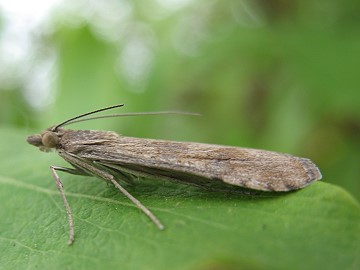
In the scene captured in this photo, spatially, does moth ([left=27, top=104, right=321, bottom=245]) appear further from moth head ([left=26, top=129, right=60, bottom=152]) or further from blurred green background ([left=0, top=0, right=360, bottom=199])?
blurred green background ([left=0, top=0, right=360, bottom=199])

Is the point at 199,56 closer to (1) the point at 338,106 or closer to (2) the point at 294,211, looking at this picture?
(1) the point at 338,106

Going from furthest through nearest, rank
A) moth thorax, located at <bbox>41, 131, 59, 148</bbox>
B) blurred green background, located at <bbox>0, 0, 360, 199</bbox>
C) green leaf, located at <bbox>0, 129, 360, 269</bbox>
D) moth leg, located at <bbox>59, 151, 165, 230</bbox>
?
1. blurred green background, located at <bbox>0, 0, 360, 199</bbox>
2. moth thorax, located at <bbox>41, 131, 59, 148</bbox>
3. moth leg, located at <bbox>59, 151, 165, 230</bbox>
4. green leaf, located at <bbox>0, 129, 360, 269</bbox>

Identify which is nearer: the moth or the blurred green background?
the moth

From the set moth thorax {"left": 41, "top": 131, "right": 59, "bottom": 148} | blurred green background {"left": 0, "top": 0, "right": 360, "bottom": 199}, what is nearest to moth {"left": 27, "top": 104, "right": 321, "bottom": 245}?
moth thorax {"left": 41, "top": 131, "right": 59, "bottom": 148}

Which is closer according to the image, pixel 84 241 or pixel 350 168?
pixel 84 241

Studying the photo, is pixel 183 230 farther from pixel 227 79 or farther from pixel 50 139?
pixel 227 79

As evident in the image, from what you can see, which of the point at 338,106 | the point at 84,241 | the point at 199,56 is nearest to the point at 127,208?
the point at 84,241

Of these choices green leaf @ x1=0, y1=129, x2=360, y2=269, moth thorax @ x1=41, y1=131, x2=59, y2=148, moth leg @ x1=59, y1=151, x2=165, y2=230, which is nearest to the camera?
green leaf @ x1=0, y1=129, x2=360, y2=269
